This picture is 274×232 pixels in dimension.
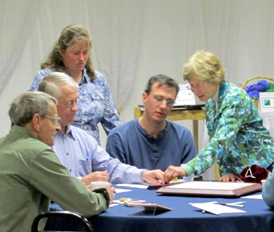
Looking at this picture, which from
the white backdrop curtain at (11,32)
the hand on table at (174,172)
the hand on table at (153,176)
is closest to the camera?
the hand on table at (174,172)

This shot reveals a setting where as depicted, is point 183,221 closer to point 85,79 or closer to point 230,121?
point 230,121

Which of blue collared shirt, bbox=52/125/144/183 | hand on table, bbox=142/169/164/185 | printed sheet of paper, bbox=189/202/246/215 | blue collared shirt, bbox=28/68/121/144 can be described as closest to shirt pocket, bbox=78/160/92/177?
blue collared shirt, bbox=52/125/144/183

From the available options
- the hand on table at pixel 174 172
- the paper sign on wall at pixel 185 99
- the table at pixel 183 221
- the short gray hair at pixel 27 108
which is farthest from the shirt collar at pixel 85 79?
the paper sign on wall at pixel 185 99

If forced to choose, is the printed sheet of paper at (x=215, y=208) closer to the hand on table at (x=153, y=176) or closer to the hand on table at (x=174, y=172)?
the hand on table at (x=174, y=172)

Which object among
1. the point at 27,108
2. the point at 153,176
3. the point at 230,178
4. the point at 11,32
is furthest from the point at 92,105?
the point at 11,32

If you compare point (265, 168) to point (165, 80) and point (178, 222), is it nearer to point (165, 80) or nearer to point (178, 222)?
point (165, 80)

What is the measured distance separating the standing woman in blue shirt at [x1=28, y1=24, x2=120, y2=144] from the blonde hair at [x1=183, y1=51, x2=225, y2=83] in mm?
762

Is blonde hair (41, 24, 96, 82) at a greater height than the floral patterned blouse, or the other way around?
blonde hair (41, 24, 96, 82)

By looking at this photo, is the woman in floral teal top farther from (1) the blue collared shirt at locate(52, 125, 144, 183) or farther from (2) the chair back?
(2) the chair back

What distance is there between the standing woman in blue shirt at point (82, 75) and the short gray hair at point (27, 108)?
4.12 feet

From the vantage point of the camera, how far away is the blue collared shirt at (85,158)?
2.74 meters

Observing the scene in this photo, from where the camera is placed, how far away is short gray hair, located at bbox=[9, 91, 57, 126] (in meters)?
1.96

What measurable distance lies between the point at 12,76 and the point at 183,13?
2528 millimetres

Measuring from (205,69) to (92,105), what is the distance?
2.89 ft
